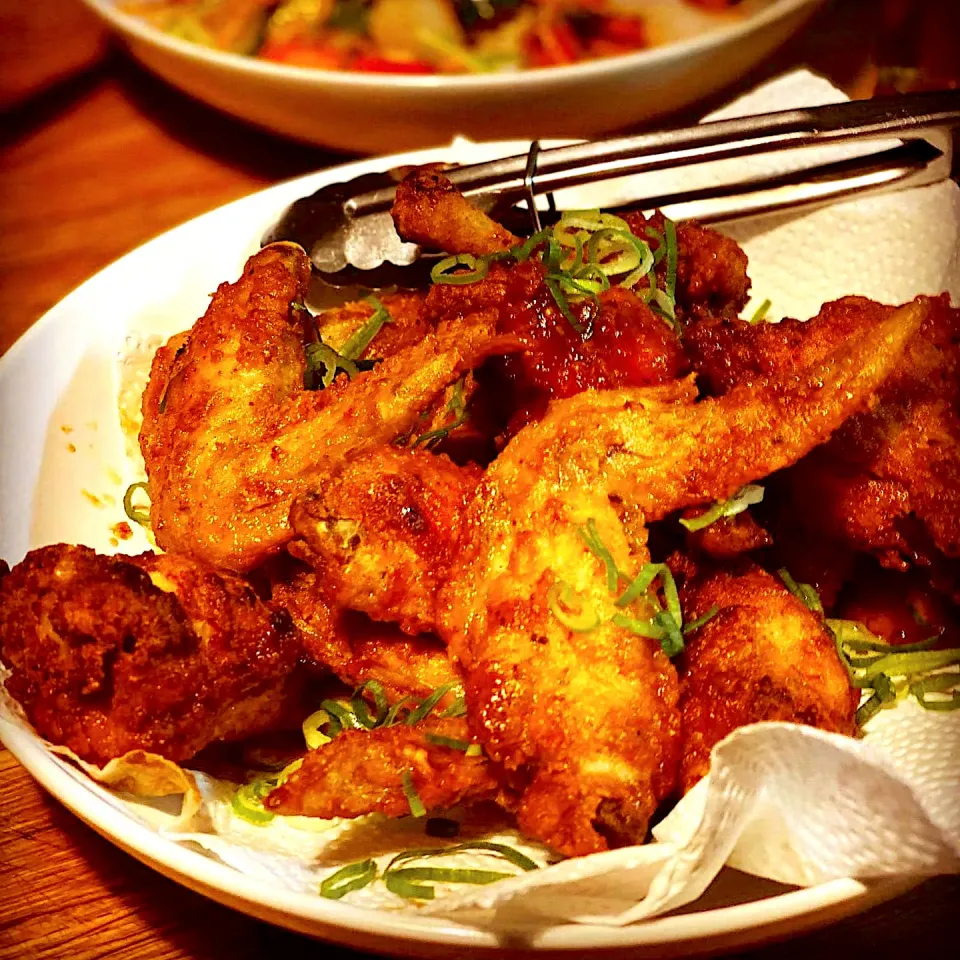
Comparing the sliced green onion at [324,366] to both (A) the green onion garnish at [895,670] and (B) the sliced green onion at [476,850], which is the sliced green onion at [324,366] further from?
(A) the green onion garnish at [895,670]

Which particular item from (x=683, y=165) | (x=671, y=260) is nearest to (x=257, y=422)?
(x=671, y=260)

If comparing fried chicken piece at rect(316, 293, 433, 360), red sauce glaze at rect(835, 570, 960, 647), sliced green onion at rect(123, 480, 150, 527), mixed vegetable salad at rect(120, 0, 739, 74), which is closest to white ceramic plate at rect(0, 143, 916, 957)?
sliced green onion at rect(123, 480, 150, 527)

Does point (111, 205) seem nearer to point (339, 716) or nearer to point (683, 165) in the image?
point (683, 165)

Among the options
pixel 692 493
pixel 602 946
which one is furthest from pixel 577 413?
pixel 602 946

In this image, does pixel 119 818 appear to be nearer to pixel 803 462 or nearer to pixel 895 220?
pixel 803 462

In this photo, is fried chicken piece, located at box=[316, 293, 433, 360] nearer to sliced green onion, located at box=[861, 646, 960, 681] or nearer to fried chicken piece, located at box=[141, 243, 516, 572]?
fried chicken piece, located at box=[141, 243, 516, 572]
